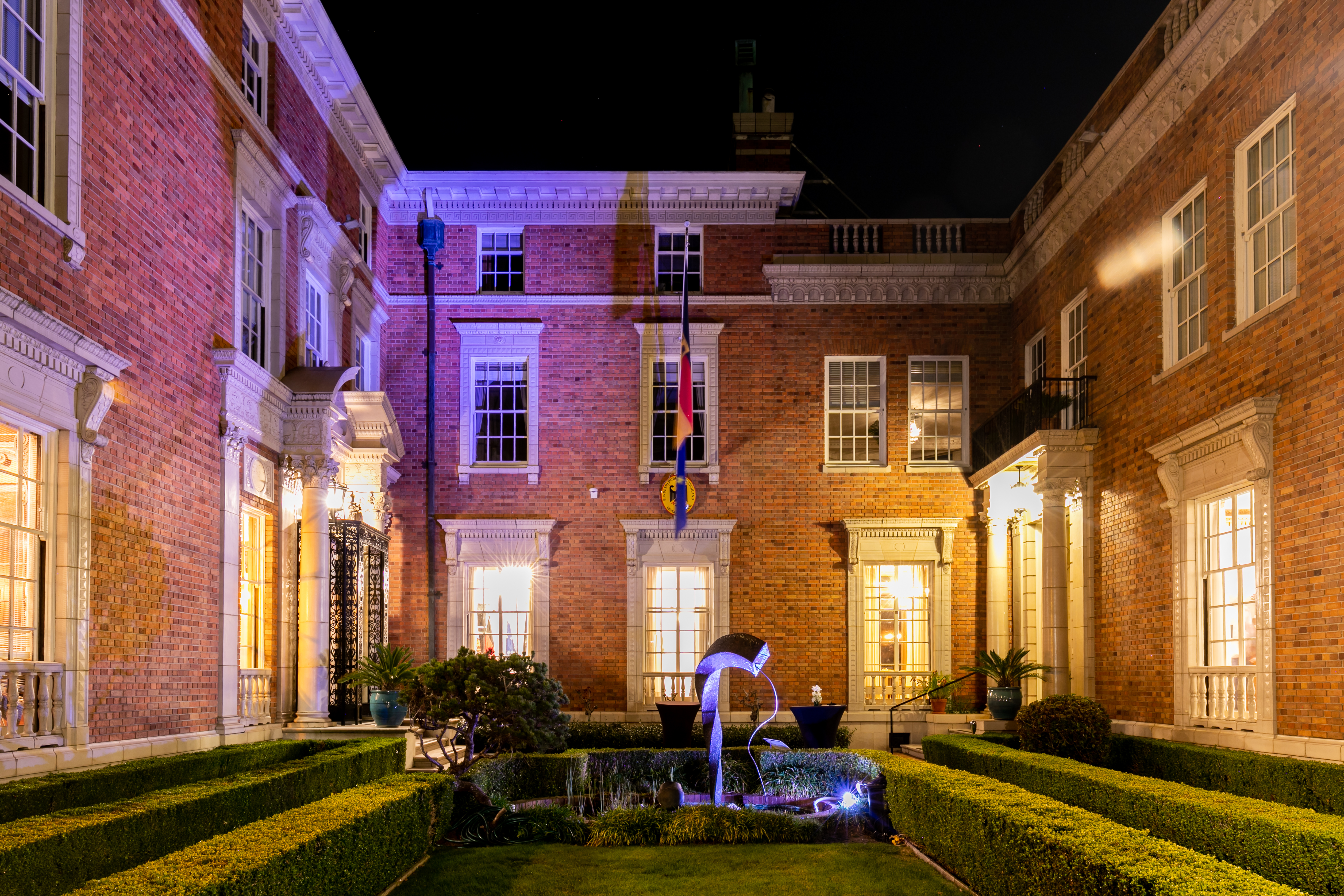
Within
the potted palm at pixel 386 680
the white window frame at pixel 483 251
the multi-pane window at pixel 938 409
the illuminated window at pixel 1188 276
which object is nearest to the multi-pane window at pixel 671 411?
the white window frame at pixel 483 251

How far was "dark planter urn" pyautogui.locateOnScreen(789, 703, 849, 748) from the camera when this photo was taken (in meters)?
18.0

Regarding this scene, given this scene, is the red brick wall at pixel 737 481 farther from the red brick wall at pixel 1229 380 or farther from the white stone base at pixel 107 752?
the white stone base at pixel 107 752

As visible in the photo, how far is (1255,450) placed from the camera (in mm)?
12070

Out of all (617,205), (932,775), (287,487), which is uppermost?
(617,205)

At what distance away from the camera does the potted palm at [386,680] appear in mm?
15633

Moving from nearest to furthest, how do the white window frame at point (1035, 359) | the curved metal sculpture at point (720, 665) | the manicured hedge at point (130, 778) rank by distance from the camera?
1. the manicured hedge at point (130, 778)
2. the curved metal sculpture at point (720, 665)
3. the white window frame at point (1035, 359)

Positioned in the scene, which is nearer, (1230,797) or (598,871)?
(1230,797)

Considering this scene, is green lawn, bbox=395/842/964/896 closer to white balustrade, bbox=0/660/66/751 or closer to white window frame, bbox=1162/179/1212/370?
white balustrade, bbox=0/660/66/751

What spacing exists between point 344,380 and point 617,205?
7891 mm

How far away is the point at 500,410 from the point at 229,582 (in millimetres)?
8969

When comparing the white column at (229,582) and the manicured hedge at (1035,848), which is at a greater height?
the white column at (229,582)

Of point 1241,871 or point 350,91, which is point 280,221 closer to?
point 350,91

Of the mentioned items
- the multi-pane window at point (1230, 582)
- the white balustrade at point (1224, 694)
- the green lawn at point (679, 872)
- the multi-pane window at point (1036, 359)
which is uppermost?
the multi-pane window at point (1036, 359)

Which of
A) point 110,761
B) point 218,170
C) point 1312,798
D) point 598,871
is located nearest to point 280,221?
point 218,170
